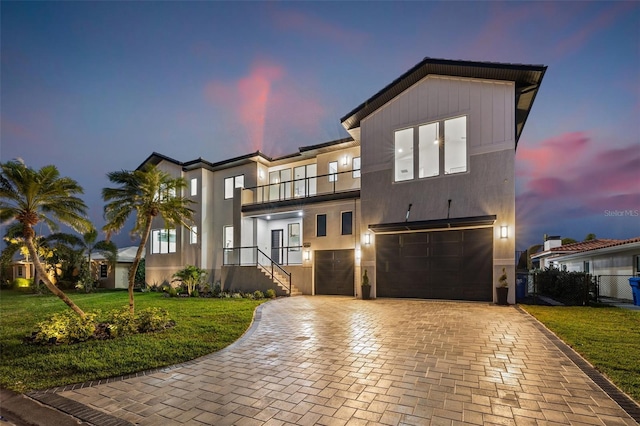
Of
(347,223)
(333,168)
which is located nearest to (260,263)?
(347,223)

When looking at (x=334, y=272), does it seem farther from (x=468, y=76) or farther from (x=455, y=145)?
(x=468, y=76)

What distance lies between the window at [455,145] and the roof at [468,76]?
1958 mm

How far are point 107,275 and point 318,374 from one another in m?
29.7

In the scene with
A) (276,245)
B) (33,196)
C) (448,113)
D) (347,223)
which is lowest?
(276,245)

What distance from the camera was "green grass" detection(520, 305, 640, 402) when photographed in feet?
15.3

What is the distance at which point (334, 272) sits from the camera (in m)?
16.0

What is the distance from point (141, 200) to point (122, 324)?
360 cm

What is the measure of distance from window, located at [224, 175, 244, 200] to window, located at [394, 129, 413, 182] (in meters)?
10.5

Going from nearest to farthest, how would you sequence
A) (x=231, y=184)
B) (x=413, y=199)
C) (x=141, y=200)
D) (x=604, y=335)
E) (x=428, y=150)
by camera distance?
1. (x=604, y=335)
2. (x=141, y=200)
3. (x=413, y=199)
4. (x=428, y=150)
5. (x=231, y=184)

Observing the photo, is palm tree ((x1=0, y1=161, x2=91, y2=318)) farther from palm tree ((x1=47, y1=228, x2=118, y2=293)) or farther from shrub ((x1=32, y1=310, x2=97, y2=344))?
palm tree ((x1=47, y1=228, x2=118, y2=293))

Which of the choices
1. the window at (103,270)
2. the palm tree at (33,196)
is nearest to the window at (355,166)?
the palm tree at (33,196)

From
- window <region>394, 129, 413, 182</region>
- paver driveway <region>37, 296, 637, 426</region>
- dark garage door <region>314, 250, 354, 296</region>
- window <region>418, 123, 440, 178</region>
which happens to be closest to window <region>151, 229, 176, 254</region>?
dark garage door <region>314, 250, 354, 296</region>

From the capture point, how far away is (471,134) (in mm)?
12680

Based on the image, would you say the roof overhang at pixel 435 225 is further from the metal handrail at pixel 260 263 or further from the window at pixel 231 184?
the window at pixel 231 184
